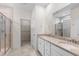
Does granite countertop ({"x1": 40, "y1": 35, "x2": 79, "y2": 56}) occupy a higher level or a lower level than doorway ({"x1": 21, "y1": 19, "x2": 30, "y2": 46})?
lower

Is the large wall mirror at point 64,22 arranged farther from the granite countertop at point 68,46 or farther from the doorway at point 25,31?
the doorway at point 25,31

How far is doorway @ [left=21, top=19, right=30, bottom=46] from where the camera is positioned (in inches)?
100

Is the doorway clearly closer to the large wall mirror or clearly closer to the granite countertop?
the granite countertop

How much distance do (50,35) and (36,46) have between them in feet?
1.75

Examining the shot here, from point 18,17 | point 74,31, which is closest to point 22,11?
point 18,17

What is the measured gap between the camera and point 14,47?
2.68m

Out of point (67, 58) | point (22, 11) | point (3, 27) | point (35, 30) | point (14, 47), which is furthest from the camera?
point (3, 27)

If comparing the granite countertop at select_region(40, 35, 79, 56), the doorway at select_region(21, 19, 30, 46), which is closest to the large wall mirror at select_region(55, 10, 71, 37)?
the granite countertop at select_region(40, 35, 79, 56)

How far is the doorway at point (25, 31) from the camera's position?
2.54 m

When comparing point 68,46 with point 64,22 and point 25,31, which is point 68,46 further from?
point 25,31

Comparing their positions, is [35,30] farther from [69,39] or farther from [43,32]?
[69,39]

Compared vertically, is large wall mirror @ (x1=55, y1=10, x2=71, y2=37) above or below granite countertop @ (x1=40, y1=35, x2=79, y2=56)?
above

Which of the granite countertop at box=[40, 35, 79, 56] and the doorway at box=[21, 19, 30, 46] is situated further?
the doorway at box=[21, 19, 30, 46]

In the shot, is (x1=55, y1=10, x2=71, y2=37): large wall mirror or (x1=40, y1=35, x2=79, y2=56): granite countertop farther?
(x1=55, y1=10, x2=71, y2=37): large wall mirror
